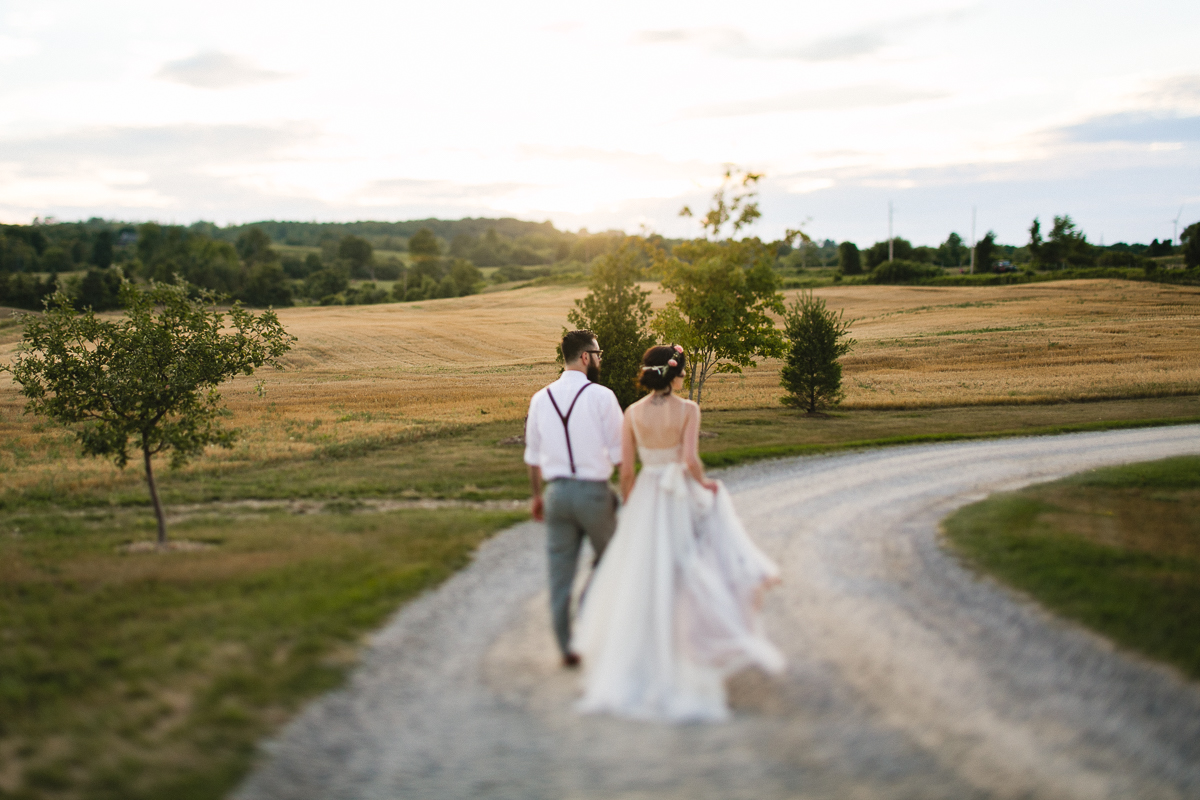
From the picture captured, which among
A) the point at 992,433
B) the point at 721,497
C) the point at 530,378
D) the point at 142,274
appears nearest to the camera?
the point at 721,497

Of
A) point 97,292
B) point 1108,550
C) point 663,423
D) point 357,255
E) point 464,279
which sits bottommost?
point 1108,550

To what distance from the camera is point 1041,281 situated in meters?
84.7

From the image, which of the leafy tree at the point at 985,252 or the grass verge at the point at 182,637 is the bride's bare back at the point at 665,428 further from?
the leafy tree at the point at 985,252

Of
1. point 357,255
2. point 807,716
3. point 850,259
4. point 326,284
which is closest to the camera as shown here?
point 807,716

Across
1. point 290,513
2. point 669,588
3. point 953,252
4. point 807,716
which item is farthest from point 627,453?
point 953,252

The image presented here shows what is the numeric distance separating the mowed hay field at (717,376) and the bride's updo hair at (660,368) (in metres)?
15.4

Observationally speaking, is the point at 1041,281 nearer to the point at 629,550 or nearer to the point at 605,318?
the point at 605,318

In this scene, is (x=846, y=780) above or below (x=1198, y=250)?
below

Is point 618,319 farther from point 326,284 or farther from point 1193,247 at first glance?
point 326,284

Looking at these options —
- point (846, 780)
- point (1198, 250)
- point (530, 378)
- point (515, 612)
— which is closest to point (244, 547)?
point (515, 612)

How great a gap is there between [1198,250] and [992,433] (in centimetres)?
7951

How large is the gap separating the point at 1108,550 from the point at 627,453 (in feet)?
22.4

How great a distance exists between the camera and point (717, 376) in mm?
41625

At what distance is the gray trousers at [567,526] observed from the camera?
23.0 feet
